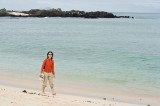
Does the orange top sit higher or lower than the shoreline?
higher

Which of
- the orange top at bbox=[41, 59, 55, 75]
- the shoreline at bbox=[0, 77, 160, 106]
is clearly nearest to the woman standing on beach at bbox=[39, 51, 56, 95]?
the orange top at bbox=[41, 59, 55, 75]

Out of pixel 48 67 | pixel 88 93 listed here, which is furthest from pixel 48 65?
pixel 88 93

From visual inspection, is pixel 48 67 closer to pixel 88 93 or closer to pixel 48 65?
pixel 48 65

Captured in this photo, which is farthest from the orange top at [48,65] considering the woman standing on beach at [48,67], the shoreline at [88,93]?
the shoreline at [88,93]

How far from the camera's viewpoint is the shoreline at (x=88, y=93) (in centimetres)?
1453

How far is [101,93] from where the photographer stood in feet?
52.4

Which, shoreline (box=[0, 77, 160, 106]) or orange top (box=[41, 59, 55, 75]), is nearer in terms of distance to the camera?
orange top (box=[41, 59, 55, 75])

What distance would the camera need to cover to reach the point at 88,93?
15.8 meters

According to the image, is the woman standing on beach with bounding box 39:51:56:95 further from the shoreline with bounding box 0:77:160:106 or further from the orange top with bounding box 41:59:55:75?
the shoreline with bounding box 0:77:160:106

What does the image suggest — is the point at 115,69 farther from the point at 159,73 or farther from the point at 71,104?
the point at 71,104

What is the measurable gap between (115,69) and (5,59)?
8.28m

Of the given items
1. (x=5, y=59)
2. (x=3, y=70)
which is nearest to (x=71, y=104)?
(x=3, y=70)

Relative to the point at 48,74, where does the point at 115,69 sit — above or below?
below

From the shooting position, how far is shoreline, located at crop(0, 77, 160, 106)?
14.5 m
